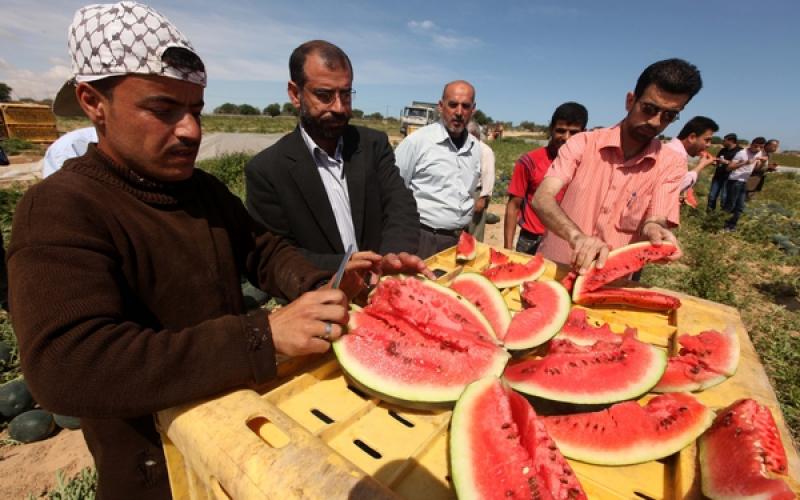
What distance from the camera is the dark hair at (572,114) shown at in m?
4.37

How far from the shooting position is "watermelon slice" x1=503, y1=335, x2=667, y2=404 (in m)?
1.30

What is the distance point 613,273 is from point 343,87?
208 cm

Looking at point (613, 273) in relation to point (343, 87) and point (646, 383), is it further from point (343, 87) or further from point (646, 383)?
point (343, 87)

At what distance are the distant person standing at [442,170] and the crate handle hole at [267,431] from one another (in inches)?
138

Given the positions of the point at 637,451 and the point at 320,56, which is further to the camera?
the point at 320,56

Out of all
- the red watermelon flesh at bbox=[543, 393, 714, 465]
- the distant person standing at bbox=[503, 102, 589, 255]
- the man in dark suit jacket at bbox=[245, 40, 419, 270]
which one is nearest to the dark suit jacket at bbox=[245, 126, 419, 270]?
the man in dark suit jacket at bbox=[245, 40, 419, 270]

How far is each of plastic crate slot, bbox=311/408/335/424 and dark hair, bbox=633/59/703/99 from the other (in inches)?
113

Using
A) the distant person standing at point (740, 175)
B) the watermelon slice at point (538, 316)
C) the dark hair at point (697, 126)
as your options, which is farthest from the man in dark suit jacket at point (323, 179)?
the distant person standing at point (740, 175)

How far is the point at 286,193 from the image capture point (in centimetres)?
265

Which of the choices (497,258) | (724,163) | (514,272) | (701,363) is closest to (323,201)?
(497,258)

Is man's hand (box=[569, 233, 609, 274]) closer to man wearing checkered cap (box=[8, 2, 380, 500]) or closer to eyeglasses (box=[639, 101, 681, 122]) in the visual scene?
eyeglasses (box=[639, 101, 681, 122])

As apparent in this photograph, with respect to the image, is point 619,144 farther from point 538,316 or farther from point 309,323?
point 309,323

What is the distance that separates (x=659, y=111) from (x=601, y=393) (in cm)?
218

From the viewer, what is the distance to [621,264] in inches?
84.7
